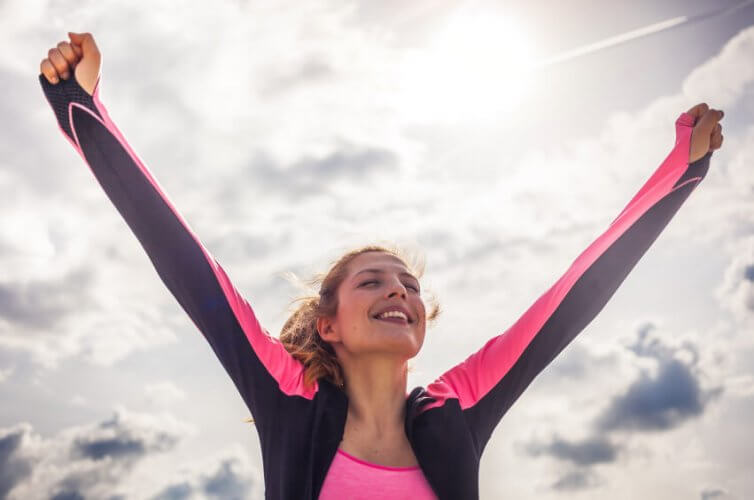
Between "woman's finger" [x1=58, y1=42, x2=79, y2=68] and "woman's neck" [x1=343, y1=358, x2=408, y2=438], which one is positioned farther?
"woman's neck" [x1=343, y1=358, x2=408, y2=438]

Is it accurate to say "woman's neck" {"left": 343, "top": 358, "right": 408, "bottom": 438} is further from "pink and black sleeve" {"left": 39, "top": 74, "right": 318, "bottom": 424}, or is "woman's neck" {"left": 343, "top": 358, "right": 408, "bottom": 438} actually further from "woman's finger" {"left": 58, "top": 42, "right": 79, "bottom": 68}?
"woman's finger" {"left": 58, "top": 42, "right": 79, "bottom": 68}

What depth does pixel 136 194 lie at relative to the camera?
12.6ft

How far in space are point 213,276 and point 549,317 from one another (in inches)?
88.8

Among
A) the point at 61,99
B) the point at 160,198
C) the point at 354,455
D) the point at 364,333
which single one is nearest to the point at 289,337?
the point at 364,333

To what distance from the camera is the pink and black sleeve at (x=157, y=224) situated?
12.7 ft

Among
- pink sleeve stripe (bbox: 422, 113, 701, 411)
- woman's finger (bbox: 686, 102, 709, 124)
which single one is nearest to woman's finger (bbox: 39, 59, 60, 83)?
pink sleeve stripe (bbox: 422, 113, 701, 411)

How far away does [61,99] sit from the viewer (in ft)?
12.8

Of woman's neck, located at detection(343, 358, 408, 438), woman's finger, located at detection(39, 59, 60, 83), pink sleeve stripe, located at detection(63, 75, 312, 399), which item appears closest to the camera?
woman's finger, located at detection(39, 59, 60, 83)

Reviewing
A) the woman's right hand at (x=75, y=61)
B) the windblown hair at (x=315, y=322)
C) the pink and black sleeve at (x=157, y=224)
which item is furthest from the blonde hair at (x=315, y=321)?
the woman's right hand at (x=75, y=61)

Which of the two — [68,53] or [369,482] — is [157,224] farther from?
[369,482]

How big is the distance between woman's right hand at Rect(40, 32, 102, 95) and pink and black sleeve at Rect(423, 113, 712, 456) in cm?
287

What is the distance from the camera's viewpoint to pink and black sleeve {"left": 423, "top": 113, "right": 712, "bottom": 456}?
471cm

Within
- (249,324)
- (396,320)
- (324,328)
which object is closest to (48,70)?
(249,324)

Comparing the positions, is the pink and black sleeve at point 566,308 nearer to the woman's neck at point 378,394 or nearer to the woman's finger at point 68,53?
the woman's neck at point 378,394
